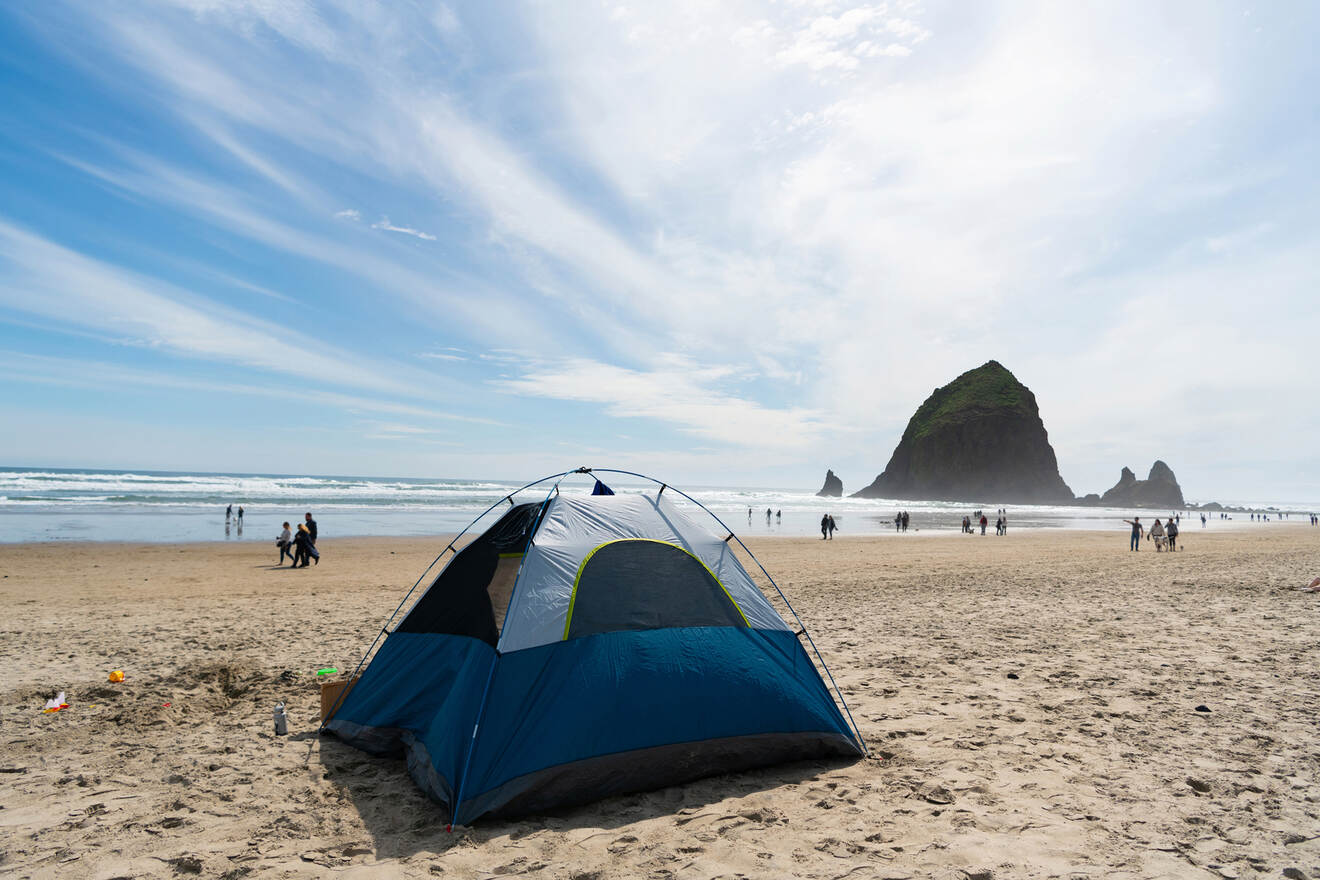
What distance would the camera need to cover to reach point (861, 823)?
3941 millimetres

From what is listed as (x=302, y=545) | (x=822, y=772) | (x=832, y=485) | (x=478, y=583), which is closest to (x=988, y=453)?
(x=832, y=485)

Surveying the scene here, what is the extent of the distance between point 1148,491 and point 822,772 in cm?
14013

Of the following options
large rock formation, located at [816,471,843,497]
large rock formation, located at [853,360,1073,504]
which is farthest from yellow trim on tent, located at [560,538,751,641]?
large rock formation, located at [816,471,843,497]

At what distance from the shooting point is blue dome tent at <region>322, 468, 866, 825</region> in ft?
13.8

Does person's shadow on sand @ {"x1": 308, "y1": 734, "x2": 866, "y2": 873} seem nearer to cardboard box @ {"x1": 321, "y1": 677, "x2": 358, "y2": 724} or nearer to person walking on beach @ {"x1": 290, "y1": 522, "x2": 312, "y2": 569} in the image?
cardboard box @ {"x1": 321, "y1": 677, "x2": 358, "y2": 724}

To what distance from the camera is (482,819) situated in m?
4.00

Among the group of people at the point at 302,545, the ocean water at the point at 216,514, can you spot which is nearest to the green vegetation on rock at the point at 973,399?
the ocean water at the point at 216,514

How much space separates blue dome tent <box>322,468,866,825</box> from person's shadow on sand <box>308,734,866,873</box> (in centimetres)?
8

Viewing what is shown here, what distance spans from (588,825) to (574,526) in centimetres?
198

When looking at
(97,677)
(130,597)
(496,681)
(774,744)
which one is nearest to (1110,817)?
(774,744)

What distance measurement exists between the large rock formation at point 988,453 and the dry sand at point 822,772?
106113mm

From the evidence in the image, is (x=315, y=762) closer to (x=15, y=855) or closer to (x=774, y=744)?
(x=15, y=855)

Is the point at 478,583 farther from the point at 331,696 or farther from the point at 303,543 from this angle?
the point at 303,543

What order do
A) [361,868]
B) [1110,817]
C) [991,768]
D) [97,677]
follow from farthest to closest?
[97,677]
[991,768]
[1110,817]
[361,868]
